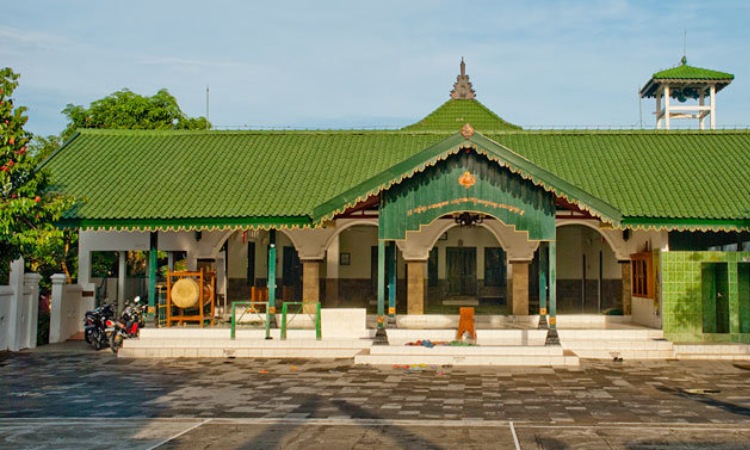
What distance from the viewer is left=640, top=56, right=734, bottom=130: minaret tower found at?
34125mm

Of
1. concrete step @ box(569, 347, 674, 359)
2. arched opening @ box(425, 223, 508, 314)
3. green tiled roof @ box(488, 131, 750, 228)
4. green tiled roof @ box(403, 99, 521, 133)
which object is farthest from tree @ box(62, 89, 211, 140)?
concrete step @ box(569, 347, 674, 359)

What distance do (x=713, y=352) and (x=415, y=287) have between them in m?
8.37

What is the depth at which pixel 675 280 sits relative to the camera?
1883 cm

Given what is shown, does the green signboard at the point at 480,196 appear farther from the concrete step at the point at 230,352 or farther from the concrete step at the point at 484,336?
the concrete step at the point at 230,352

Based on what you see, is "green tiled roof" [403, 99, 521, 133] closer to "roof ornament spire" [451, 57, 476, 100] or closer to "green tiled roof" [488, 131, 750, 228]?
"roof ornament spire" [451, 57, 476, 100]

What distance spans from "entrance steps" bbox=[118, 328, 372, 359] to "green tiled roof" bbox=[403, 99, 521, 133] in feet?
57.3

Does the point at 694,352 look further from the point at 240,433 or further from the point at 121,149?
the point at 121,149

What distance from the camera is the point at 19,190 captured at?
1606 centimetres

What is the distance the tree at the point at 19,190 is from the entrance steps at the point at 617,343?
12.2 meters

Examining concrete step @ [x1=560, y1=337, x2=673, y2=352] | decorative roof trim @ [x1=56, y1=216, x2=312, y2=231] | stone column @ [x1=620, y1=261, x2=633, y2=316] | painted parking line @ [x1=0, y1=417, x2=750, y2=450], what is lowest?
painted parking line @ [x1=0, y1=417, x2=750, y2=450]

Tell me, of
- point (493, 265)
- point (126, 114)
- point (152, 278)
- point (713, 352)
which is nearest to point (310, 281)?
point (152, 278)

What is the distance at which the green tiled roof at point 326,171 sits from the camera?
752 inches

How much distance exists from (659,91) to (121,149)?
A: 23975 millimetres

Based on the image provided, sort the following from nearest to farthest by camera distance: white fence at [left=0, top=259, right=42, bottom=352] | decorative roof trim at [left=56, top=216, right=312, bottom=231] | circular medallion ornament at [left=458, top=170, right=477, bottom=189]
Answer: circular medallion ornament at [left=458, top=170, right=477, bottom=189] < decorative roof trim at [left=56, top=216, right=312, bottom=231] < white fence at [left=0, top=259, right=42, bottom=352]
